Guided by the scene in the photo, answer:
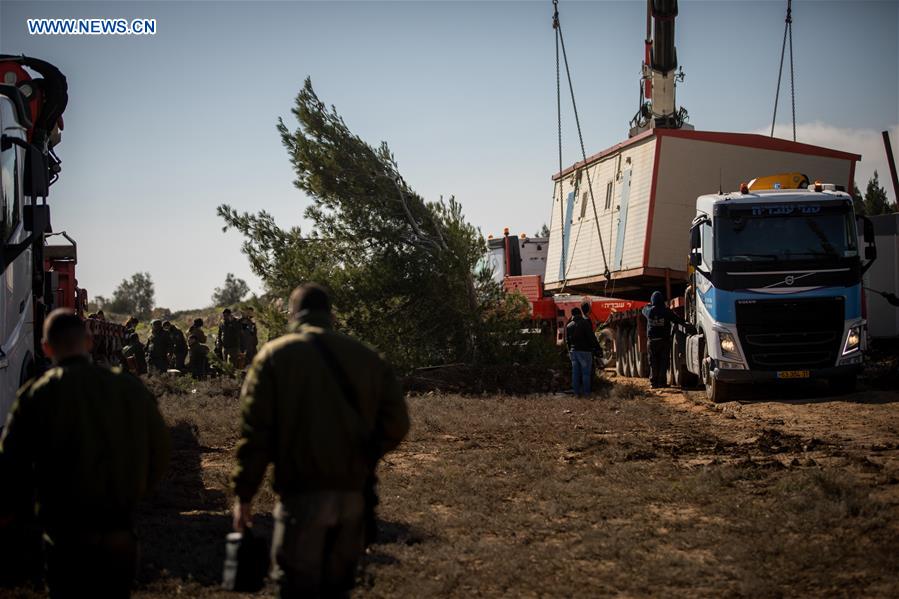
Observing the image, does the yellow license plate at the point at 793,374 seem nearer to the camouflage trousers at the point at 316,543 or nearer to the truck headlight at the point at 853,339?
the truck headlight at the point at 853,339

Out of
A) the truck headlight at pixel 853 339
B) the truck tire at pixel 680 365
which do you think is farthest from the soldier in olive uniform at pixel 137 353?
the truck headlight at pixel 853 339

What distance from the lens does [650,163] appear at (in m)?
19.0

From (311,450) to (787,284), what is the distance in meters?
12.6

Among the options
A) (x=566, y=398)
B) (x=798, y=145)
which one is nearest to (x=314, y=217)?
(x=566, y=398)

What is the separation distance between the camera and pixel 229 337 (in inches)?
942

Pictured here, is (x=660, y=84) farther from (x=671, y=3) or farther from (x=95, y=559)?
(x=95, y=559)

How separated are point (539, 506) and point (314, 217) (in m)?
13.1

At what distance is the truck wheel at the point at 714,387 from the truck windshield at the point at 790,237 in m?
1.99

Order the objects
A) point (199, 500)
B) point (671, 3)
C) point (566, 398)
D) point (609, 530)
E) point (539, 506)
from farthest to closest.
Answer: point (671, 3) < point (566, 398) < point (199, 500) < point (539, 506) < point (609, 530)

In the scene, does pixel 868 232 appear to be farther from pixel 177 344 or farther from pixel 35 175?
pixel 177 344

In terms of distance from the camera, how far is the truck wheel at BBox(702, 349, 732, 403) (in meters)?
16.5

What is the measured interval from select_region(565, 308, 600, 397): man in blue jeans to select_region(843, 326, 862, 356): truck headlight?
4.75m

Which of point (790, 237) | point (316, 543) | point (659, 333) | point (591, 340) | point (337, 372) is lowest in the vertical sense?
point (316, 543)

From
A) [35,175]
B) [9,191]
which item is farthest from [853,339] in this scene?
[9,191]
